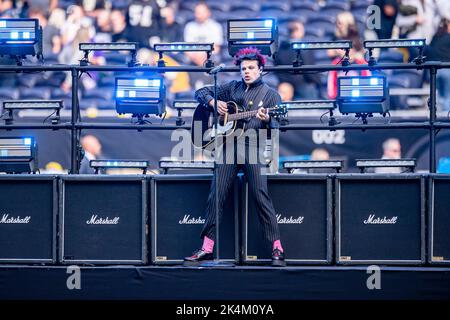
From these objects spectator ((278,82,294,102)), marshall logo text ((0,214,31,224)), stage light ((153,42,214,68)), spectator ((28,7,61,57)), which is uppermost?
spectator ((28,7,61,57))

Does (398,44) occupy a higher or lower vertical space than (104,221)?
higher

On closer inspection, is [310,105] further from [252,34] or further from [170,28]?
[170,28]

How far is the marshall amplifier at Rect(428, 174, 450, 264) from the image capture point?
833 centimetres

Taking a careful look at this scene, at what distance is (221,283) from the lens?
27.1 feet

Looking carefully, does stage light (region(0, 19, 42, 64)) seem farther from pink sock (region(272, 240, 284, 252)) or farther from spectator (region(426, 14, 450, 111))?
spectator (region(426, 14, 450, 111))

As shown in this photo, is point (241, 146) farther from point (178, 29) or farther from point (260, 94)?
point (178, 29)

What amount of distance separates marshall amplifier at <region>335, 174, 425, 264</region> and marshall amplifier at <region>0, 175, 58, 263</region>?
8.07 ft

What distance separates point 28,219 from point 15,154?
0.72 m

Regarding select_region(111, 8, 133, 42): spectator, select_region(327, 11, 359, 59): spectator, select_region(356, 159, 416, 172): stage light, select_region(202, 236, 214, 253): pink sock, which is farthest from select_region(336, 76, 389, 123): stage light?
select_region(111, 8, 133, 42): spectator

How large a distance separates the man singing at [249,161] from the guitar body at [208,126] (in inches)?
2.5

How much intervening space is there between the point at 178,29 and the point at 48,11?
1771mm

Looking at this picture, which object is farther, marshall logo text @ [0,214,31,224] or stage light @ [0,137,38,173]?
stage light @ [0,137,38,173]

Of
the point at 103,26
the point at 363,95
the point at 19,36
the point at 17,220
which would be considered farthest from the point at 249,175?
the point at 103,26

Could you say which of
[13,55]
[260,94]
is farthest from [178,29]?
[260,94]
